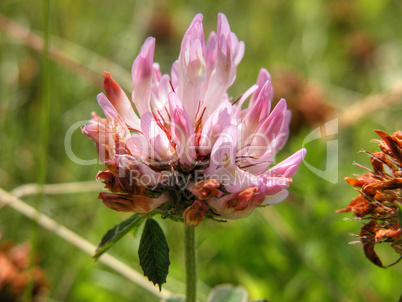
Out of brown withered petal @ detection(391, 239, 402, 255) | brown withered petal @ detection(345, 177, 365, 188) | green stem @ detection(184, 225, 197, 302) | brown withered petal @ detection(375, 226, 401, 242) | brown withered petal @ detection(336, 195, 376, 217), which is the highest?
brown withered petal @ detection(345, 177, 365, 188)

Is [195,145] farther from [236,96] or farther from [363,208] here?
[236,96]

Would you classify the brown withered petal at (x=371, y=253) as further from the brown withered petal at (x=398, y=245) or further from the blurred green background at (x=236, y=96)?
the blurred green background at (x=236, y=96)

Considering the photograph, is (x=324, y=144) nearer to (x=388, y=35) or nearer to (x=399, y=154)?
(x=399, y=154)

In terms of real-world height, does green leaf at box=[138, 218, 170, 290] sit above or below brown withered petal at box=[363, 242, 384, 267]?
below

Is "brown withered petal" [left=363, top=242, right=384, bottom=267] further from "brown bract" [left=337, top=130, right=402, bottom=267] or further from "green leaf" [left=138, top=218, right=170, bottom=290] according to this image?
"green leaf" [left=138, top=218, right=170, bottom=290]

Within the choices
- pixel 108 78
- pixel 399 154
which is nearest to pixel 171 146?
pixel 108 78

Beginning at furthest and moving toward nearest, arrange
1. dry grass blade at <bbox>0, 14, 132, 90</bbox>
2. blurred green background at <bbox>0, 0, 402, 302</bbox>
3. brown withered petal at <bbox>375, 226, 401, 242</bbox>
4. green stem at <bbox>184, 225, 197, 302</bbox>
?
dry grass blade at <bbox>0, 14, 132, 90</bbox> → blurred green background at <bbox>0, 0, 402, 302</bbox> → green stem at <bbox>184, 225, 197, 302</bbox> → brown withered petal at <bbox>375, 226, 401, 242</bbox>

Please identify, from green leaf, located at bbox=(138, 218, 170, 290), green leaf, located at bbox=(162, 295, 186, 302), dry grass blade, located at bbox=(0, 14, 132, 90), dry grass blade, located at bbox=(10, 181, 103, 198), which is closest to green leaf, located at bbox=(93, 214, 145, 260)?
green leaf, located at bbox=(138, 218, 170, 290)
